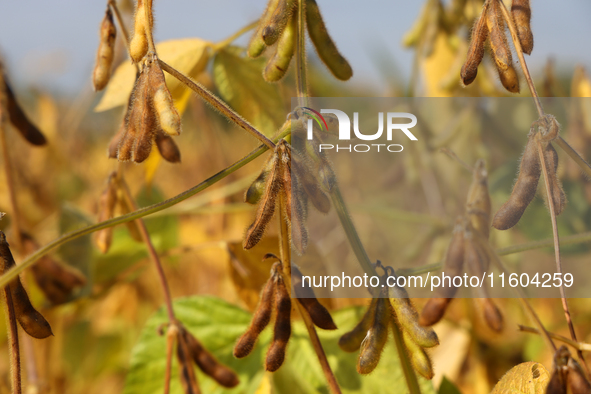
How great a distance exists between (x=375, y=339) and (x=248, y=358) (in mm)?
435

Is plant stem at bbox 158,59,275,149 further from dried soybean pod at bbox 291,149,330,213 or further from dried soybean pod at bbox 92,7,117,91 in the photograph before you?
dried soybean pod at bbox 92,7,117,91

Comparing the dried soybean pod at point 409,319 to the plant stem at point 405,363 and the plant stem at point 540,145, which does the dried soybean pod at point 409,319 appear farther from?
the plant stem at point 540,145

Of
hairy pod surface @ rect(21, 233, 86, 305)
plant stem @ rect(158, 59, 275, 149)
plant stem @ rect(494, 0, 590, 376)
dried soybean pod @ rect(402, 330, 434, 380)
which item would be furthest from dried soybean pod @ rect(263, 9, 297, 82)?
hairy pod surface @ rect(21, 233, 86, 305)

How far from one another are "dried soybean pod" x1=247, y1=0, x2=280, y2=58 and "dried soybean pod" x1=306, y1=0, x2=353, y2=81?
0.04 m

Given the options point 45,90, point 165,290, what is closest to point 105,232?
point 165,290

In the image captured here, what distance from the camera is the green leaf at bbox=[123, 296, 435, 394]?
81 centimetres

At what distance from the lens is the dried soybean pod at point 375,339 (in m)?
0.55

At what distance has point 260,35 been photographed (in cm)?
64

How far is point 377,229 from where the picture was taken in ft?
4.96

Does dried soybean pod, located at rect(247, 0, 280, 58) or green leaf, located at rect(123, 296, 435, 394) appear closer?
dried soybean pod, located at rect(247, 0, 280, 58)

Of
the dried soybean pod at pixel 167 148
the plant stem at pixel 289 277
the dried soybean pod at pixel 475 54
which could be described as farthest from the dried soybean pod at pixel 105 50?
the dried soybean pod at pixel 475 54

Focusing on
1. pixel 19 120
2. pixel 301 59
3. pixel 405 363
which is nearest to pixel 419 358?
pixel 405 363

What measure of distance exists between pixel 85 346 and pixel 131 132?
107 cm

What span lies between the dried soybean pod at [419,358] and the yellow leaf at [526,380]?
95mm
